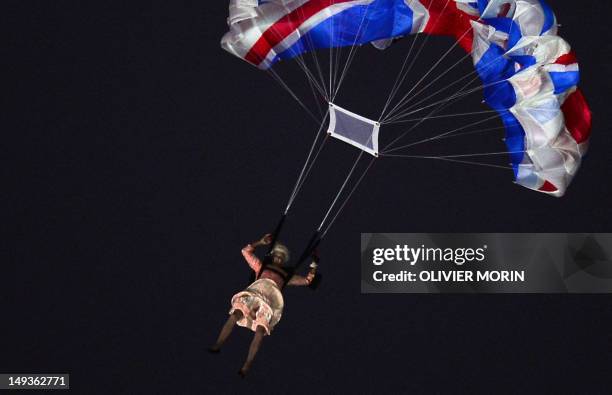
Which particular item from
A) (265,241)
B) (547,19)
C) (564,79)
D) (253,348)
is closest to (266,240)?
(265,241)

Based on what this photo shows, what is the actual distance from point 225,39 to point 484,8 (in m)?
2.02

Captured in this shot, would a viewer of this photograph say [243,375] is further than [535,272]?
No

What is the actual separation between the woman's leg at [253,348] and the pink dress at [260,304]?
3cm

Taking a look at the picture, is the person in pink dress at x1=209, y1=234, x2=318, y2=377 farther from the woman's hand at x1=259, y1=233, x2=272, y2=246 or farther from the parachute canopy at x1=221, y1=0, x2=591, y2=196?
the parachute canopy at x1=221, y1=0, x2=591, y2=196

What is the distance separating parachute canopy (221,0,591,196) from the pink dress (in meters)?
1.35

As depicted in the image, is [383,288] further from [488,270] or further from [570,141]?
[570,141]

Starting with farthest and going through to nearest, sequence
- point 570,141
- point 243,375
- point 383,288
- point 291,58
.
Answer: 1. point 383,288
2. point 291,58
3. point 570,141
4. point 243,375

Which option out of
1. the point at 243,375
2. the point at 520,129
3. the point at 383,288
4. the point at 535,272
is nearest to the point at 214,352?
the point at 243,375

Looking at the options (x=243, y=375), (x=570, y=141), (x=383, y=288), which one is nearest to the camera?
(x=243, y=375)

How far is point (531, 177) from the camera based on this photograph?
8.03 m

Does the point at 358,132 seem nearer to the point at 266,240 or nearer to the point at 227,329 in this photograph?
the point at 266,240

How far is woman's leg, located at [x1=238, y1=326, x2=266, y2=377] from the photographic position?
736 cm

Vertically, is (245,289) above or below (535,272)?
below

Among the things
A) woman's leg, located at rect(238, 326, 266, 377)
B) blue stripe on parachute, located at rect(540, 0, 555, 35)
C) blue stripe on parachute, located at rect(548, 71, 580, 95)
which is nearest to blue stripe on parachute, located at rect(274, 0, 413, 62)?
blue stripe on parachute, located at rect(540, 0, 555, 35)
